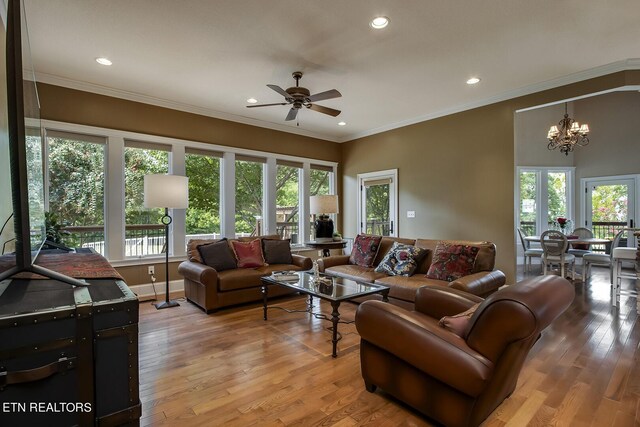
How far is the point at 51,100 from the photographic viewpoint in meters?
3.87

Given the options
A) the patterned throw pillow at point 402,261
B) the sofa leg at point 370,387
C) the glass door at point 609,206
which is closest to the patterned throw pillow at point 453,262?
the patterned throw pillow at point 402,261

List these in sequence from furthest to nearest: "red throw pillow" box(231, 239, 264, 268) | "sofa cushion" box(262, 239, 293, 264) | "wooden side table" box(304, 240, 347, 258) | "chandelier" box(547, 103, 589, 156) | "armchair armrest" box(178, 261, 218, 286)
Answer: "chandelier" box(547, 103, 589, 156) < "wooden side table" box(304, 240, 347, 258) < "sofa cushion" box(262, 239, 293, 264) < "red throw pillow" box(231, 239, 264, 268) < "armchair armrest" box(178, 261, 218, 286)

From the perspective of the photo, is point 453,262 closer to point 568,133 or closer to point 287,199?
point 287,199

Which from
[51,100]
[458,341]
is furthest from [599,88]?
[51,100]

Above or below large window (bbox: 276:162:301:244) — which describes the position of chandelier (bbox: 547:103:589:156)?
above

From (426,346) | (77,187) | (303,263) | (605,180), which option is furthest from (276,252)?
(605,180)

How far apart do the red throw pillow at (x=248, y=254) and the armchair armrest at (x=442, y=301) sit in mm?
2540

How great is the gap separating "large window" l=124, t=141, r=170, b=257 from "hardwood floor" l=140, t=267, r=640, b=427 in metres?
1.51

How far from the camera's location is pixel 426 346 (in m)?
1.59

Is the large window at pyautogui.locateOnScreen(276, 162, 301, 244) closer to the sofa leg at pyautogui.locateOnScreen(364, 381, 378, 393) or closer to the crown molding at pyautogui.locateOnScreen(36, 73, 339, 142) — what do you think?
the crown molding at pyautogui.locateOnScreen(36, 73, 339, 142)

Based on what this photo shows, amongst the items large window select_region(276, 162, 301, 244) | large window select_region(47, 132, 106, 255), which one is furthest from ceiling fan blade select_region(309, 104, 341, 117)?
large window select_region(47, 132, 106, 255)

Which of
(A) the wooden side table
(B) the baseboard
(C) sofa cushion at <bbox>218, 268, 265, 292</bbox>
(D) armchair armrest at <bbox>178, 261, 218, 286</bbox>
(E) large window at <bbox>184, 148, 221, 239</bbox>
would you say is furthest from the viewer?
(A) the wooden side table

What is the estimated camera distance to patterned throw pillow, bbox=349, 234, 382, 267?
4.33 metres

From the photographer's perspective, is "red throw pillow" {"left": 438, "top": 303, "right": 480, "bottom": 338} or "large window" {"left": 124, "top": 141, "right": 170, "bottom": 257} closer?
"red throw pillow" {"left": 438, "top": 303, "right": 480, "bottom": 338}
